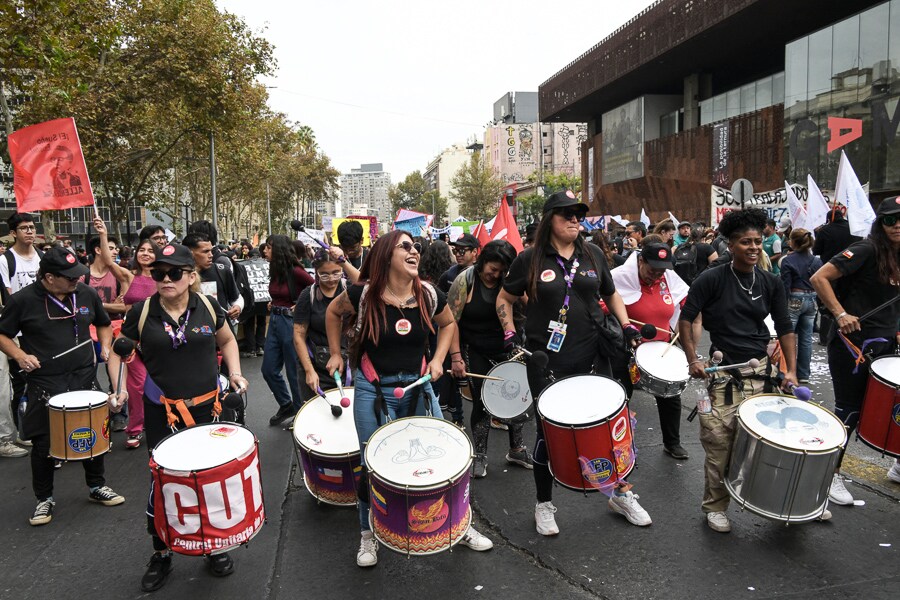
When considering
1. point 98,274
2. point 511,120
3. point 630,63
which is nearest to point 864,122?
point 630,63

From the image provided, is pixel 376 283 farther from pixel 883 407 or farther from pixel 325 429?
pixel 883 407

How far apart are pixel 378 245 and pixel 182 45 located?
1827cm

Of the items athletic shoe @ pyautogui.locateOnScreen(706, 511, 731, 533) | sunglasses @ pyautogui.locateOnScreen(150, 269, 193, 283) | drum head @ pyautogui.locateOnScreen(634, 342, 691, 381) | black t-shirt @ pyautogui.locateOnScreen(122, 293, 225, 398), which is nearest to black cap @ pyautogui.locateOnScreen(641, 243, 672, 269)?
drum head @ pyautogui.locateOnScreen(634, 342, 691, 381)

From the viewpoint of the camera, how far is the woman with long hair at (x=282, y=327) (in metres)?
6.86

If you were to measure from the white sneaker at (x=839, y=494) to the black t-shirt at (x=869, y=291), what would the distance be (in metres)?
1.00

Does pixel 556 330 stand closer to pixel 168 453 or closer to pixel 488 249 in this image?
pixel 488 249

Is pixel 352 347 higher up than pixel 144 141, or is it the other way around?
pixel 144 141

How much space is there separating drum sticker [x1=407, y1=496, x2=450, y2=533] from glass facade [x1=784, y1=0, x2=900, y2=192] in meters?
23.3

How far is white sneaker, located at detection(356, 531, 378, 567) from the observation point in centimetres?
386

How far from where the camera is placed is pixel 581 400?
3.87m

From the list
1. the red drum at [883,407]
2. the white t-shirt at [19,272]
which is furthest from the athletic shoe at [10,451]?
the red drum at [883,407]

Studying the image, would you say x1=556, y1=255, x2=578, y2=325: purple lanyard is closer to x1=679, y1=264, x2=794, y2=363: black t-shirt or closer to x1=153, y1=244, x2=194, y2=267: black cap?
x1=679, y1=264, x2=794, y2=363: black t-shirt

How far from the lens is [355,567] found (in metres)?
3.89

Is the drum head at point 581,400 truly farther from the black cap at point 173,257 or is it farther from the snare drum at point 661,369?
the black cap at point 173,257
